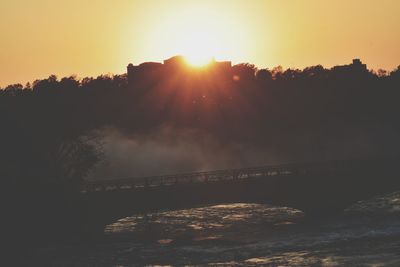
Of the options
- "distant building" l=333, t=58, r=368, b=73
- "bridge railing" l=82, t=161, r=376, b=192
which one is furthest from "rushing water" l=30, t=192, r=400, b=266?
"distant building" l=333, t=58, r=368, b=73

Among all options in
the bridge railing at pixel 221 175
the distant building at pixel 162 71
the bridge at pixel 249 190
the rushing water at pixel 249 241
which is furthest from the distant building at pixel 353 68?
the bridge at pixel 249 190

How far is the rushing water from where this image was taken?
6142cm

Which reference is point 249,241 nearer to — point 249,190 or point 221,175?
point 249,190

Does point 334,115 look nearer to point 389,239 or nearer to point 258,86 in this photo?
point 258,86

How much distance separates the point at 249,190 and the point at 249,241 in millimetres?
8820

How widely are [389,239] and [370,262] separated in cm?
1107

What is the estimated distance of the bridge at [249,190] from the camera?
74.8 meters

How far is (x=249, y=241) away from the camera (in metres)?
71.9

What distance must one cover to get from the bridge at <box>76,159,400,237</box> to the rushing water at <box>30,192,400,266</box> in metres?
2.29

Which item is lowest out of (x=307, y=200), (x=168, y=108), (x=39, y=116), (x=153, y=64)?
(x=307, y=200)

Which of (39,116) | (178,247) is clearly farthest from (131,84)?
(178,247)

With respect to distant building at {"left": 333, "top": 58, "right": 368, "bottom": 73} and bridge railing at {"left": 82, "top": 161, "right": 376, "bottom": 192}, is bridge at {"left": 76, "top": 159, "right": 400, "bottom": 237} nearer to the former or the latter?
bridge railing at {"left": 82, "top": 161, "right": 376, "bottom": 192}

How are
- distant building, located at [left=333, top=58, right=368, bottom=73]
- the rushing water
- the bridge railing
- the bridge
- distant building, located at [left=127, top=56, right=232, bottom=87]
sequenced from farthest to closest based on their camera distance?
distant building, located at [left=333, top=58, right=368, bottom=73] < distant building, located at [left=127, top=56, right=232, bottom=87] < the bridge railing < the bridge < the rushing water

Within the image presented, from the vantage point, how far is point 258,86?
168 meters
